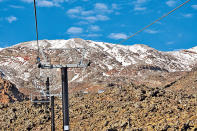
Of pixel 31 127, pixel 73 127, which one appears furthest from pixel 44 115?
pixel 73 127

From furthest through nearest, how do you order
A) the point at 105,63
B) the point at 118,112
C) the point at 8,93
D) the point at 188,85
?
the point at 105,63
the point at 8,93
the point at 188,85
the point at 118,112

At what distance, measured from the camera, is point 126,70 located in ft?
412

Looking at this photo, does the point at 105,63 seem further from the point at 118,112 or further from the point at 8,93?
the point at 118,112

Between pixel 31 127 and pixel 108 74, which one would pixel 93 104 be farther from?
pixel 108 74

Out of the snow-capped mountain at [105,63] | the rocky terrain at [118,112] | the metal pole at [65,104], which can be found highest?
the snow-capped mountain at [105,63]

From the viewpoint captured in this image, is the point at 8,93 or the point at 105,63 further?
the point at 105,63

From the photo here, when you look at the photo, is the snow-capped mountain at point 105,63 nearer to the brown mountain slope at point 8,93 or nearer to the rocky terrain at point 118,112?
the brown mountain slope at point 8,93

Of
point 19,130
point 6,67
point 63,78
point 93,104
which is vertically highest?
point 6,67

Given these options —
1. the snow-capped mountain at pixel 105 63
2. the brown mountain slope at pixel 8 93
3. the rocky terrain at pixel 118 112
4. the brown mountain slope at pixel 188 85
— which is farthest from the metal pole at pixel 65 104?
the snow-capped mountain at pixel 105 63

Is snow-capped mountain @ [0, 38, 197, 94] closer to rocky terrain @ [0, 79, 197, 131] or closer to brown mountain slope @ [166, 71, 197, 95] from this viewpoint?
brown mountain slope @ [166, 71, 197, 95]

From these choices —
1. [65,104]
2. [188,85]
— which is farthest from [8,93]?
[65,104]

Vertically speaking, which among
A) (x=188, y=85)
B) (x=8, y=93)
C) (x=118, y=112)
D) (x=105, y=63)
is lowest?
(x=118, y=112)

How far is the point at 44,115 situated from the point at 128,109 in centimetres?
967

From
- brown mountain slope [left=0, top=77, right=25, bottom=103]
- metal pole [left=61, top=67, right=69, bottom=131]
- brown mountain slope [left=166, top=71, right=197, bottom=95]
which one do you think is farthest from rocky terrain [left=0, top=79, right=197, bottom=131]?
brown mountain slope [left=0, top=77, right=25, bottom=103]
